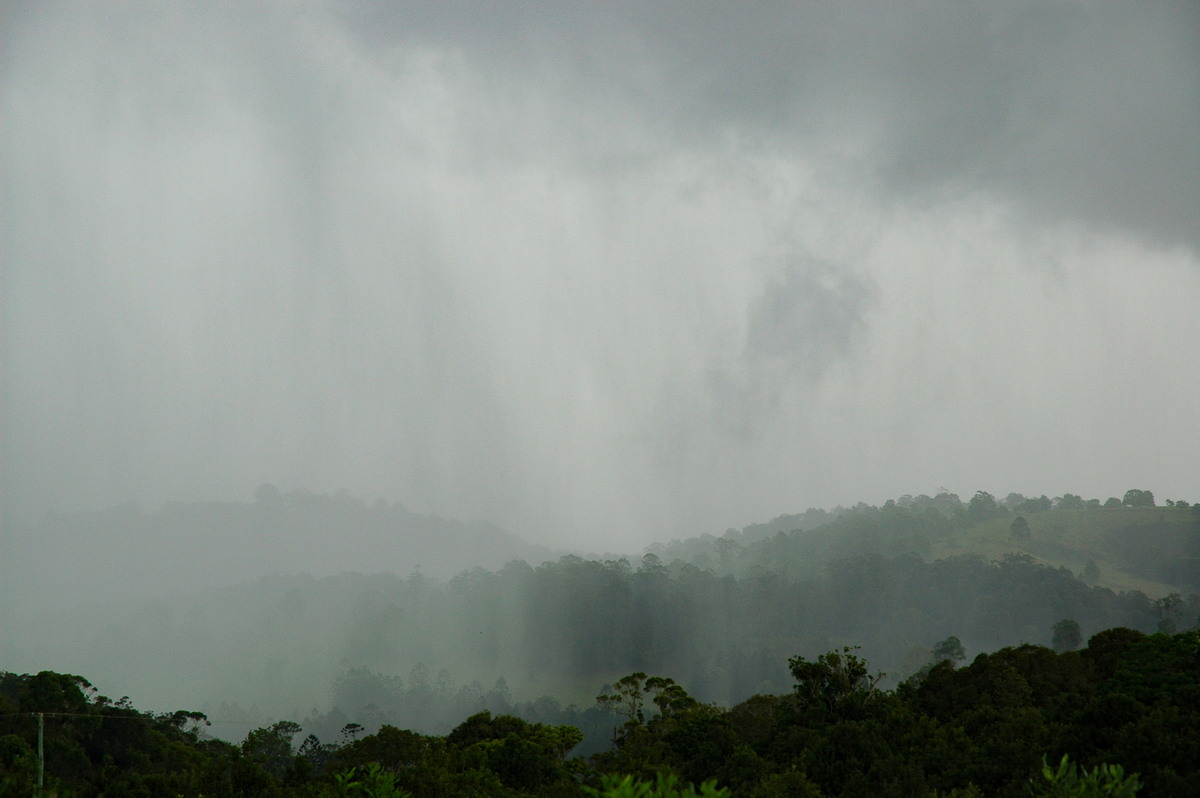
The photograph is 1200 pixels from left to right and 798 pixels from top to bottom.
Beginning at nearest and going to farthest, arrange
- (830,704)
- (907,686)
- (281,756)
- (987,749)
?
(987,749) < (830,704) < (907,686) < (281,756)

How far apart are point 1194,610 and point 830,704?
6963 inches

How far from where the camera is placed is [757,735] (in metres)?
77.7

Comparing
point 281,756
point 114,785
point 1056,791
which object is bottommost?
point 281,756

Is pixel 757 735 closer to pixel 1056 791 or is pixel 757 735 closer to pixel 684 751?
pixel 684 751

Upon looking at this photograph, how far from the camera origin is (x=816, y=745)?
40531 millimetres

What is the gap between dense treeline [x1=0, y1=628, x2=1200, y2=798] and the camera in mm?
28578

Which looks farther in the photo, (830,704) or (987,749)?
(830,704)

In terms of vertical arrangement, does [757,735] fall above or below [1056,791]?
below

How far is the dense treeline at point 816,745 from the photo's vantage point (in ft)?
93.8

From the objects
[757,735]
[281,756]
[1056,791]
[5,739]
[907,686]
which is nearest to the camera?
[1056,791]

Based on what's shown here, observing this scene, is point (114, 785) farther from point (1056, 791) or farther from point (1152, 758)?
point (1152, 758)

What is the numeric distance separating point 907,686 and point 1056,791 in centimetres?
5339

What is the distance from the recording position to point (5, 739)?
51.8 meters

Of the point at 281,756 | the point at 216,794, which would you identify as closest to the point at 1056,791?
the point at 216,794
